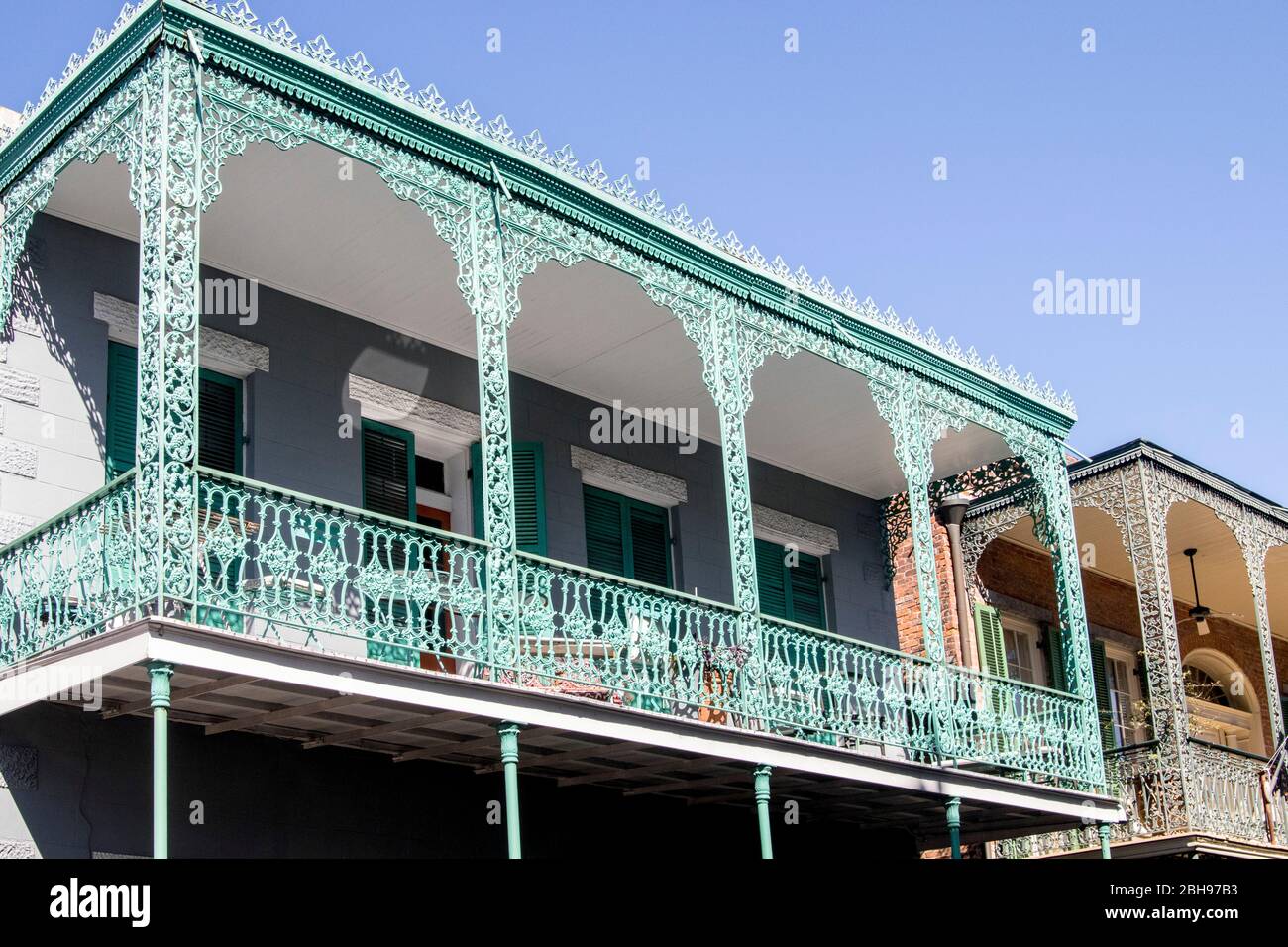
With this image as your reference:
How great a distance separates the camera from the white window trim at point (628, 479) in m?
14.2

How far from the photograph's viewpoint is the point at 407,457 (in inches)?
504

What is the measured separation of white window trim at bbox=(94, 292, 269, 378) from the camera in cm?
1116

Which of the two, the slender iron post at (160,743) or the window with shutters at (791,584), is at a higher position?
the window with shutters at (791,584)

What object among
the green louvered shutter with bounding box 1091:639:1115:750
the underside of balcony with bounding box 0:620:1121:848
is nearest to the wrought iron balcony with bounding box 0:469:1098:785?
the underside of balcony with bounding box 0:620:1121:848

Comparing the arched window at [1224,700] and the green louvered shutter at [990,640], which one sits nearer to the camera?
the green louvered shutter at [990,640]

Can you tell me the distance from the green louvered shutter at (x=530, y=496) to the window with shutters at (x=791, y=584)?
295cm

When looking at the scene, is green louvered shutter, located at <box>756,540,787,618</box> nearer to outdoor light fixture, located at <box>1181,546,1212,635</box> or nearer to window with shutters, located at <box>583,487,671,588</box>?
window with shutters, located at <box>583,487,671,588</box>

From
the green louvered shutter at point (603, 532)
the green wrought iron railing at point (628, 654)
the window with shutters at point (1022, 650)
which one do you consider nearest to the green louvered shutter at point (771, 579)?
the green louvered shutter at point (603, 532)

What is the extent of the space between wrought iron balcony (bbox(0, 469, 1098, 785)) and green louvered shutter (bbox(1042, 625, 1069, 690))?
4.14m

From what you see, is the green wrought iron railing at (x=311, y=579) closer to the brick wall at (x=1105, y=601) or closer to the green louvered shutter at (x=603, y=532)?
the green louvered shutter at (x=603, y=532)

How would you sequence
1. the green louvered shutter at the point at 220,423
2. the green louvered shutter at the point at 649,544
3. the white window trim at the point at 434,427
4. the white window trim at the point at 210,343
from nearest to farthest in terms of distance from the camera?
the white window trim at the point at 210,343
the green louvered shutter at the point at 220,423
the white window trim at the point at 434,427
the green louvered shutter at the point at 649,544

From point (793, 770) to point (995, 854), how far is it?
6428 mm
